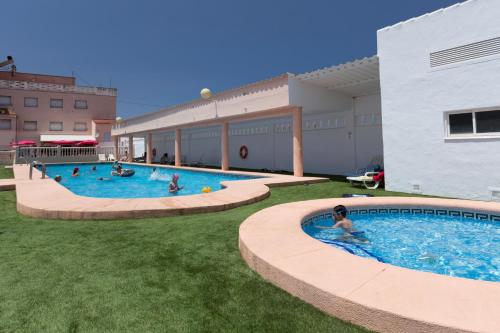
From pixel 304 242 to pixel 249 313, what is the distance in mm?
1851

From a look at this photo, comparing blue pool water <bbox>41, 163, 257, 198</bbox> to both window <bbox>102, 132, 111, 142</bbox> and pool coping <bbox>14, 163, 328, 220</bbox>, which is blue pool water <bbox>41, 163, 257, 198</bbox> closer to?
pool coping <bbox>14, 163, 328, 220</bbox>

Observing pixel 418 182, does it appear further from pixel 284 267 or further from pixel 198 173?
pixel 198 173

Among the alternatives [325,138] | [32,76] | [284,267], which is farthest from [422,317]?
[32,76]

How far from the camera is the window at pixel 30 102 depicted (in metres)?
45.5

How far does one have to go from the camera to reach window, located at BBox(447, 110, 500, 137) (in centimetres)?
901

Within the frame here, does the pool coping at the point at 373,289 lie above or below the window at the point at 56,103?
below

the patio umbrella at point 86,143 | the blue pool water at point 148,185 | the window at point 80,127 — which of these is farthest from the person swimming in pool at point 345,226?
the window at point 80,127

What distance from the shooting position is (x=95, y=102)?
164 feet

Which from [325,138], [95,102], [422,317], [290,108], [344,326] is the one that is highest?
[95,102]

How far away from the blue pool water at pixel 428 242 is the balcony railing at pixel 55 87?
2081 inches

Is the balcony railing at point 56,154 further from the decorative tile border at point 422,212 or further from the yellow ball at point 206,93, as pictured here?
the decorative tile border at point 422,212

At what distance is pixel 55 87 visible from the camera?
47.2 m

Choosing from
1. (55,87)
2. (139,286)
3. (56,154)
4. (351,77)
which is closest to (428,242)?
(139,286)

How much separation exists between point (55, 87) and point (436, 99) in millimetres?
53515
